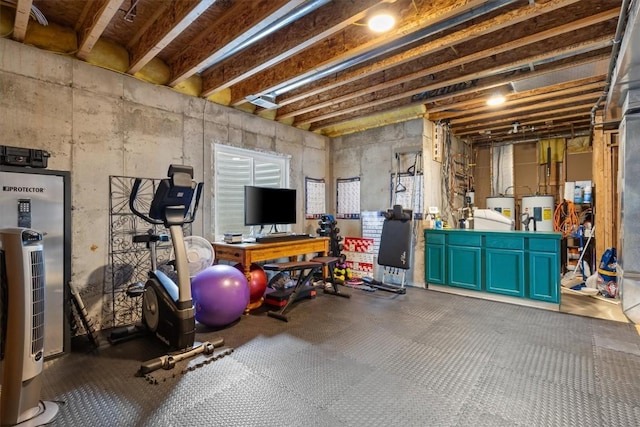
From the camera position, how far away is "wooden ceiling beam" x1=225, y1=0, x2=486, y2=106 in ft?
7.70

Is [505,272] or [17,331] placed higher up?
[17,331]

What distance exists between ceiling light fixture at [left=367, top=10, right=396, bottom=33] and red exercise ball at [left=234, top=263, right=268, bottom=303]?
288cm

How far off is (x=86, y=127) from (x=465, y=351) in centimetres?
415

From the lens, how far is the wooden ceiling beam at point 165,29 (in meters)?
2.36

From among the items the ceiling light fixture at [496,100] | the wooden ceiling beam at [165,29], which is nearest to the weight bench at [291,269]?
the wooden ceiling beam at [165,29]

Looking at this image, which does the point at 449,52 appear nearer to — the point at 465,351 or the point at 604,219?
the point at 465,351

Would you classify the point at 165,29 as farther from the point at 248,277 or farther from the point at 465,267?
the point at 465,267

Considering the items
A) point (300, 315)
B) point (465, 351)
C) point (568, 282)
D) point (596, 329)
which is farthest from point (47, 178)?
point (568, 282)

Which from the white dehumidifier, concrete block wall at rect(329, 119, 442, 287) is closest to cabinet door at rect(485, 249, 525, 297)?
concrete block wall at rect(329, 119, 442, 287)

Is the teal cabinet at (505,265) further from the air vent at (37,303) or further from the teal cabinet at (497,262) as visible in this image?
the air vent at (37,303)

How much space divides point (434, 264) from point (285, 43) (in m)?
3.73

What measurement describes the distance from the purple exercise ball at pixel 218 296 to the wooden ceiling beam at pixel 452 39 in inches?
96.6

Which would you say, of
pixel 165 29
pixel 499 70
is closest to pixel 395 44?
pixel 499 70

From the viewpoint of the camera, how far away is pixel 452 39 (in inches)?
108
